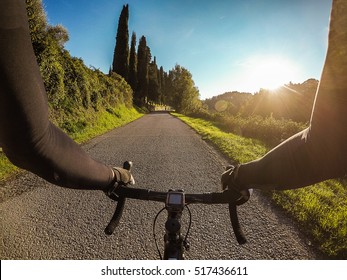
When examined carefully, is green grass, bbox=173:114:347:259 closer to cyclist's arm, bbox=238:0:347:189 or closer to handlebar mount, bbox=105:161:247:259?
handlebar mount, bbox=105:161:247:259

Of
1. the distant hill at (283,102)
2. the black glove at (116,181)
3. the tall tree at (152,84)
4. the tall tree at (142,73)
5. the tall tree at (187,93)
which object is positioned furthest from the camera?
the tall tree at (152,84)

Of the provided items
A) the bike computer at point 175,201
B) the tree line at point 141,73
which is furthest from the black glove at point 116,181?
the tree line at point 141,73

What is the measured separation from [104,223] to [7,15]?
3540mm

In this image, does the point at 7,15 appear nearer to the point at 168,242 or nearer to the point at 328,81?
the point at 328,81

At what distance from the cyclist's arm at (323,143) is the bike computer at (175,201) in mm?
323

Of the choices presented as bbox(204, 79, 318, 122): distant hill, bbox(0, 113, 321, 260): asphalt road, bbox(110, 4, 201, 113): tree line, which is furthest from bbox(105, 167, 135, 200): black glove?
bbox(110, 4, 201, 113): tree line

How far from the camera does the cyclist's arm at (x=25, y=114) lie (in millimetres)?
622

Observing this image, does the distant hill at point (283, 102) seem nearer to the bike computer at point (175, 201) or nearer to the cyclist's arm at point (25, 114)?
the bike computer at point (175, 201)

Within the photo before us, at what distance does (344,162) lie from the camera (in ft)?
2.83

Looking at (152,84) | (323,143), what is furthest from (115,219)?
(152,84)

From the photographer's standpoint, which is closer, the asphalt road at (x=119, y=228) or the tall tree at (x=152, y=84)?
the asphalt road at (x=119, y=228)

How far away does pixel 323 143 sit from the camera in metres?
0.84

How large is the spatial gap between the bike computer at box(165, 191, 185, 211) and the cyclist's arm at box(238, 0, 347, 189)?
0.32m
